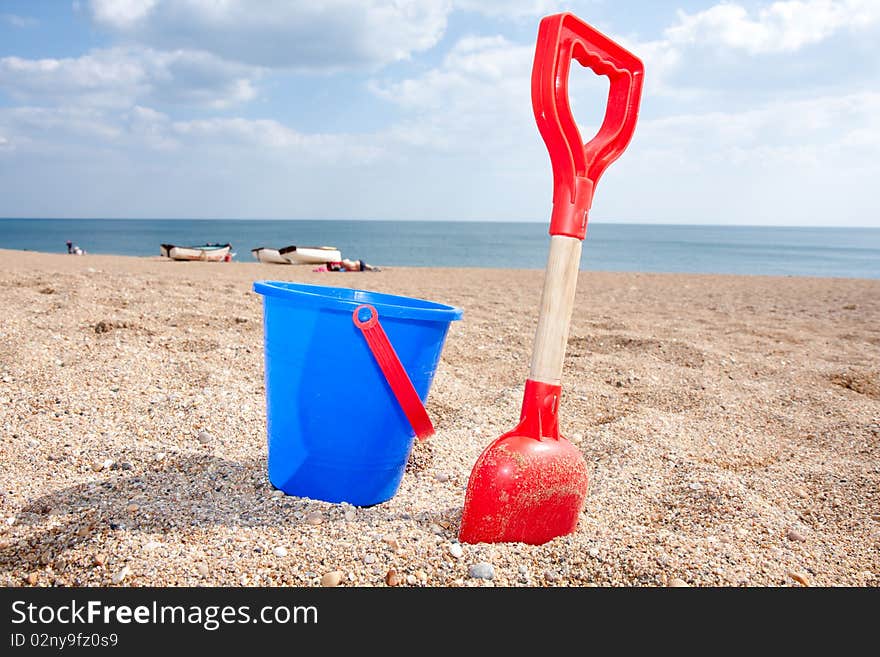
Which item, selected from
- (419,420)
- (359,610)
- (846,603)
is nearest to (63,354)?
(419,420)

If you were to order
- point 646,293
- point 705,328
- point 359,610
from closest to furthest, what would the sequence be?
point 359,610, point 705,328, point 646,293

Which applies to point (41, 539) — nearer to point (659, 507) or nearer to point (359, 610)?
point (359, 610)

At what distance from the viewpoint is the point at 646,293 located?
26.5 ft

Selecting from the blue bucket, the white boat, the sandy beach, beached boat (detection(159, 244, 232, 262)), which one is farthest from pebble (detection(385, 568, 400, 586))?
beached boat (detection(159, 244, 232, 262))

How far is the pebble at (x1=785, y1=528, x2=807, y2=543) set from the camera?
1748 millimetres

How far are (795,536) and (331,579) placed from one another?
1.26 m

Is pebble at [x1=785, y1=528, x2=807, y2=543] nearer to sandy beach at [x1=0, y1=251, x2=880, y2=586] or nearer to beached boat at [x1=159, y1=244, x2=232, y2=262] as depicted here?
sandy beach at [x1=0, y1=251, x2=880, y2=586]

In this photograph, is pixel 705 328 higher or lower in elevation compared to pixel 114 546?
higher

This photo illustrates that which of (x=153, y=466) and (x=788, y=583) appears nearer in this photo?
(x=788, y=583)

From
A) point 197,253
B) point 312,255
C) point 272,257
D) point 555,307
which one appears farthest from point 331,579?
point 197,253

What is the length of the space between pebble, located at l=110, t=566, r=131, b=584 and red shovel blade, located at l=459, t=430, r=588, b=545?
0.77 m

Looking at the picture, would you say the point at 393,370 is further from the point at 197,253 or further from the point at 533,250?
the point at 533,250

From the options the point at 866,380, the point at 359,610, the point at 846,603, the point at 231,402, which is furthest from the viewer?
the point at 866,380

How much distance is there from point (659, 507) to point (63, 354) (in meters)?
2.56
